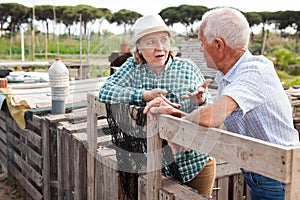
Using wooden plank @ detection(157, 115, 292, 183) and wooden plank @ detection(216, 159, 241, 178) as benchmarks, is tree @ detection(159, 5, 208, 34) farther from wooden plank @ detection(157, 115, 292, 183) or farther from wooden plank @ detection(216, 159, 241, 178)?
wooden plank @ detection(216, 159, 241, 178)

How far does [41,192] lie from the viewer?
5.01 metres

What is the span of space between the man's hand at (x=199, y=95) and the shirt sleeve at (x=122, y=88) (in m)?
0.30

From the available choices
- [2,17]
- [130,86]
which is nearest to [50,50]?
[2,17]

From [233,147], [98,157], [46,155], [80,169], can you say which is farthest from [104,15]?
[233,147]

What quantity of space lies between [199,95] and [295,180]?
890 millimetres

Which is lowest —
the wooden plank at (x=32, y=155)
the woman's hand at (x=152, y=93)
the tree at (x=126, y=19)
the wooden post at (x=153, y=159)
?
the wooden plank at (x=32, y=155)

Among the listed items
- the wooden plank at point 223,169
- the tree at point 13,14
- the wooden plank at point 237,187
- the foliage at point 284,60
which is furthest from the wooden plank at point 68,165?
the tree at point 13,14

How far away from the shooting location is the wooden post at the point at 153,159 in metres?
2.41

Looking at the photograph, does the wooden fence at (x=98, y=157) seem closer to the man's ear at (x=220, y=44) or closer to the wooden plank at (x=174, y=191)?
the wooden plank at (x=174, y=191)

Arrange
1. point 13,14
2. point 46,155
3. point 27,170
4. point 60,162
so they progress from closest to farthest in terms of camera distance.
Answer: point 60,162
point 46,155
point 27,170
point 13,14

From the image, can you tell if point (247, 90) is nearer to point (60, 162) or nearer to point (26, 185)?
point (60, 162)

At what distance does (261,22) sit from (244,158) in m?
51.4

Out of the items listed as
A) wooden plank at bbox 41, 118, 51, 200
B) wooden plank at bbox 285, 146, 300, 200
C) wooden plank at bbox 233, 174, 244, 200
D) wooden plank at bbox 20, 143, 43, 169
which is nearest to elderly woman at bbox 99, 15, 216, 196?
wooden plank at bbox 285, 146, 300, 200

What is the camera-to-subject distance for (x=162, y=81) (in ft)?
8.44
